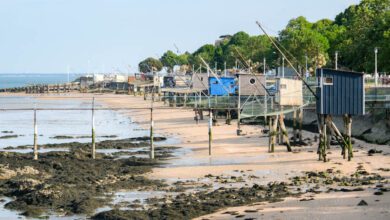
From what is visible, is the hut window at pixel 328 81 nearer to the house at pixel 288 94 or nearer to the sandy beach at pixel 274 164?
Answer: the sandy beach at pixel 274 164

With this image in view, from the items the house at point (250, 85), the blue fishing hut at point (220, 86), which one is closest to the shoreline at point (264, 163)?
the house at point (250, 85)

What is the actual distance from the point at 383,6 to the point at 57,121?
3696 cm

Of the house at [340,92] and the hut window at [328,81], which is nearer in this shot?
the house at [340,92]

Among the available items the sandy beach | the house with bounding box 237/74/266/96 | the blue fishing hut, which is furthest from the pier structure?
the house with bounding box 237/74/266/96

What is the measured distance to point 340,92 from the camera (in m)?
37.6

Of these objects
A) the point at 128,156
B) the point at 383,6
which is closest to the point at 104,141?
the point at 128,156

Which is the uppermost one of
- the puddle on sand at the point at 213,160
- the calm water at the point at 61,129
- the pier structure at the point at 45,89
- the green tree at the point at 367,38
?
the green tree at the point at 367,38

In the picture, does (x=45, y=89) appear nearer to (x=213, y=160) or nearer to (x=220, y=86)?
(x=220, y=86)

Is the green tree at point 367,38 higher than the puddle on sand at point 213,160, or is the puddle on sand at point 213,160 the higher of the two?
the green tree at point 367,38

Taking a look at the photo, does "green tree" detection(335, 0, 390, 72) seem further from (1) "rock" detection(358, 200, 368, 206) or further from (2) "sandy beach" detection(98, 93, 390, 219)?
(1) "rock" detection(358, 200, 368, 206)

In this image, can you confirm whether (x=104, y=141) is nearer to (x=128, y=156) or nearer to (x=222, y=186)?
(x=128, y=156)

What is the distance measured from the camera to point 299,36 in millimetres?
92000

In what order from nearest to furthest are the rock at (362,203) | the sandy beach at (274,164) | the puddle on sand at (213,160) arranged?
the sandy beach at (274,164) → the rock at (362,203) → the puddle on sand at (213,160)

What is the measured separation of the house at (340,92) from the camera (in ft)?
123
